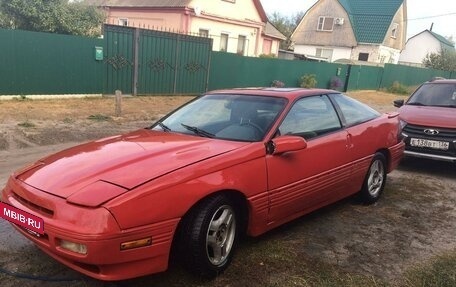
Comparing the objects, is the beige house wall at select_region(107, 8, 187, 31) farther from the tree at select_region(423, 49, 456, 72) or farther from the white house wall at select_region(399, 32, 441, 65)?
the white house wall at select_region(399, 32, 441, 65)

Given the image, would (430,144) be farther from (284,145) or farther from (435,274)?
(284,145)

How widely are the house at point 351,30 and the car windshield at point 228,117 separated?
3696cm

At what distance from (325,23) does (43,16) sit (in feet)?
96.2

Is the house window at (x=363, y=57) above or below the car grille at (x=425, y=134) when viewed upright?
above

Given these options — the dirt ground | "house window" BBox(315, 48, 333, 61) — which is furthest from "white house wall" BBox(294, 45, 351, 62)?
the dirt ground

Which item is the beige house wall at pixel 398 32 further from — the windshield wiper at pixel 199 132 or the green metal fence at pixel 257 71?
the windshield wiper at pixel 199 132

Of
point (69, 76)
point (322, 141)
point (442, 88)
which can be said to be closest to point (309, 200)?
point (322, 141)

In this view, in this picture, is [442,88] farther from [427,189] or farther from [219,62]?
[219,62]

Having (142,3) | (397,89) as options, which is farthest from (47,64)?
(397,89)

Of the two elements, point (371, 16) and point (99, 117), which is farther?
point (371, 16)

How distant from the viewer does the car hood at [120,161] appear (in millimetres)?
3221

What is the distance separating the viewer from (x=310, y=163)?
4.36m

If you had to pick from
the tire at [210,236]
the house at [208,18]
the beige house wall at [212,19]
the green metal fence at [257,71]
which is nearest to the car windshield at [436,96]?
the tire at [210,236]

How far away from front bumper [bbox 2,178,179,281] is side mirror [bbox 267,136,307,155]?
3.87 feet
